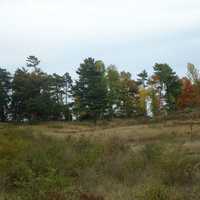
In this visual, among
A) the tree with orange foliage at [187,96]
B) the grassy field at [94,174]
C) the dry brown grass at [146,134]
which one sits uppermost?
the tree with orange foliage at [187,96]

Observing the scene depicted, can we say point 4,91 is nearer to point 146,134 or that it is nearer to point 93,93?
point 93,93

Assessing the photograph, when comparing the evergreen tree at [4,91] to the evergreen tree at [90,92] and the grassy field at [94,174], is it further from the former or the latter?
the grassy field at [94,174]

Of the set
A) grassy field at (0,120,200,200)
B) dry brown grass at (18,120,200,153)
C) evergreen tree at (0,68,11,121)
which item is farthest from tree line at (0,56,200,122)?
grassy field at (0,120,200,200)

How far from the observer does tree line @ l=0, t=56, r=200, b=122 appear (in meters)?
64.1

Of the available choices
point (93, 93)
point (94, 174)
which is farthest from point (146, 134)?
point (93, 93)

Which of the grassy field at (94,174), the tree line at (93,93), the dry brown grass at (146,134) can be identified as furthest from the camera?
the tree line at (93,93)

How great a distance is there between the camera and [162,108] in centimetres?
7444

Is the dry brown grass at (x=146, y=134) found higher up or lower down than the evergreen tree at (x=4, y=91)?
lower down

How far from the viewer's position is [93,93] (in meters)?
66.4

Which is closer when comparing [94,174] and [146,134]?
[94,174]

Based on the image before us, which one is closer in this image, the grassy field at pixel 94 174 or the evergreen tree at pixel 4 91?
the grassy field at pixel 94 174

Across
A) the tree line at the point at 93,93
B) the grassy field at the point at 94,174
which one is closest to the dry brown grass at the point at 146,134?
the grassy field at the point at 94,174

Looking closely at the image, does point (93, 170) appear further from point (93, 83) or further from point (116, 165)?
point (93, 83)

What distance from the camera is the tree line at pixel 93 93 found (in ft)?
210
